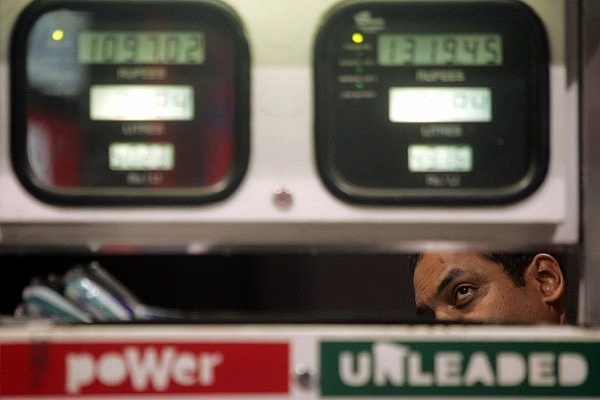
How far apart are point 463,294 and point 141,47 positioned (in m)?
0.82

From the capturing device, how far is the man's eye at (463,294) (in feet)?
4.93

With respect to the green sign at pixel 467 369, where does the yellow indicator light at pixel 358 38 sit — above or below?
above

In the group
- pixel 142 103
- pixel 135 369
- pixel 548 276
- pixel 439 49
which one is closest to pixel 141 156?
pixel 142 103

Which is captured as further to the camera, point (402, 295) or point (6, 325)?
point (402, 295)

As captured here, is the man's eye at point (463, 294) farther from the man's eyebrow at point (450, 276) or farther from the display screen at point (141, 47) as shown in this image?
the display screen at point (141, 47)

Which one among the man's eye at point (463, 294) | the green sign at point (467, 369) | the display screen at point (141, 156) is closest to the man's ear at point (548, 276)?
the man's eye at point (463, 294)

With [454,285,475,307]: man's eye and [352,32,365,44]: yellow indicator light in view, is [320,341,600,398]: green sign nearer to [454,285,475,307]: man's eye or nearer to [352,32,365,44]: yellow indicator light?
[352,32,365,44]: yellow indicator light

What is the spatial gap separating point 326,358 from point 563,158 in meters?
0.32

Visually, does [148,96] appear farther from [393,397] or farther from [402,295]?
[402,295]

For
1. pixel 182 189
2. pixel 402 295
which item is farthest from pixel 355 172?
pixel 402 295

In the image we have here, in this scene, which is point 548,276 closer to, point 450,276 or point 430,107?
point 450,276

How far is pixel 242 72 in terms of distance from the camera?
91 centimetres

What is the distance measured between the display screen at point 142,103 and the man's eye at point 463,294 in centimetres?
76

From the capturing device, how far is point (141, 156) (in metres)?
0.91
